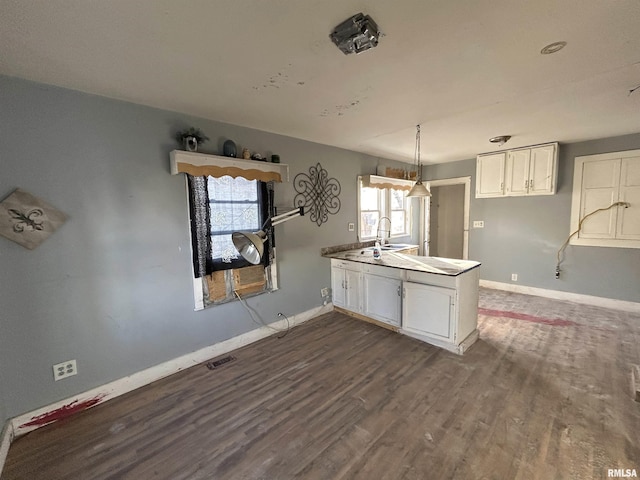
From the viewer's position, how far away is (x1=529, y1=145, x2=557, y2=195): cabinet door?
3701 mm

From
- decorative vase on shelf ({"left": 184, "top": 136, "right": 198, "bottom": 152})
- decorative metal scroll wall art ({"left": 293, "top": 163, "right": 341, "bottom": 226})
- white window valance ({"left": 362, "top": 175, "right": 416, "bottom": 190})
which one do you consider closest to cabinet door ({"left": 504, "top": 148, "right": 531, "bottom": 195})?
white window valance ({"left": 362, "top": 175, "right": 416, "bottom": 190})

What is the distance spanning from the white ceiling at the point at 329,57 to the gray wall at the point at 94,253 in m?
0.22

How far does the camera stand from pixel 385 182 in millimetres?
4246

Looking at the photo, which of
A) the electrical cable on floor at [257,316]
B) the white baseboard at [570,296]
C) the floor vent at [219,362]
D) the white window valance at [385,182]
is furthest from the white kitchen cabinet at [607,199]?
the floor vent at [219,362]

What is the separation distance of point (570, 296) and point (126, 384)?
560 cm

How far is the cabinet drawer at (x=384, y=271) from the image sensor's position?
2.96 metres

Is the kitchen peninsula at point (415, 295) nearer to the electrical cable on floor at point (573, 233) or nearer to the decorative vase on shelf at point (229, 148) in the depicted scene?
the decorative vase on shelf at point (229, 148)

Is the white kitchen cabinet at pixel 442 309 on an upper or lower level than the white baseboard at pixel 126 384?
upper

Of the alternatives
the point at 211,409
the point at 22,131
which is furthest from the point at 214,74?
the point at 211,409

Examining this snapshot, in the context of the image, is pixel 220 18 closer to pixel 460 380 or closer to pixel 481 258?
pixel 460 380

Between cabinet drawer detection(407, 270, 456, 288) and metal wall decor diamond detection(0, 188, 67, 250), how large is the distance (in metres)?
3.04

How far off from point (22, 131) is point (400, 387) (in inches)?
128

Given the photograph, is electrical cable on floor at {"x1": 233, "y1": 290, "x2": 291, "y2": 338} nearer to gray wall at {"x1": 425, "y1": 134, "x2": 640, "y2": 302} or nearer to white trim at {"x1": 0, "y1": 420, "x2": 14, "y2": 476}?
white trim at {"x1": 0, "y1": 420, "x2": 14, "y2": 476}

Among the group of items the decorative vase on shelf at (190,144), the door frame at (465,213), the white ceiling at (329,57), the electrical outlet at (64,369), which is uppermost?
the white ceiling at (329,57)
